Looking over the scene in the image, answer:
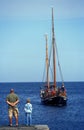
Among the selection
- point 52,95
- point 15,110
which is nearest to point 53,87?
point 52,95

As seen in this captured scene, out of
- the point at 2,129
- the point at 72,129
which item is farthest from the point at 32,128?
the point at 72,129

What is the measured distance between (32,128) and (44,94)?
6084cm

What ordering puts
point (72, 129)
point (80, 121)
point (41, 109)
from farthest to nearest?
point (41, 109), point (80, 121), point (72, 129)

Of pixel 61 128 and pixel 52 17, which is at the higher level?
pixel 52 17

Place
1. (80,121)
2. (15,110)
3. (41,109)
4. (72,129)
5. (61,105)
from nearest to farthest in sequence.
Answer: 1. (15,110)
2. (72,129)
3. (80,121)
4. (41,109)
5. (61,105)

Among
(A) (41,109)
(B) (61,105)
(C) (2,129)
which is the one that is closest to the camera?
(C) (2,129)

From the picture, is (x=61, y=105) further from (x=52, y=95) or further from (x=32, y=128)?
(x=32, y=128)

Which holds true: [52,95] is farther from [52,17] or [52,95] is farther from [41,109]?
[52,17]

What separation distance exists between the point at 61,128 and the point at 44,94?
37927 mm

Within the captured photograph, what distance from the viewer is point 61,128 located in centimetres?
5238

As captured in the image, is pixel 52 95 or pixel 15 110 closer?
pixel 15 110

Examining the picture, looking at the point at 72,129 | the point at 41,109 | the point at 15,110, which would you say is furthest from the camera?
the point at 41,109

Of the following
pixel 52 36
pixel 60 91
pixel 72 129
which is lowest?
pixel 72 129

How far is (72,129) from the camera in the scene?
51531mm
